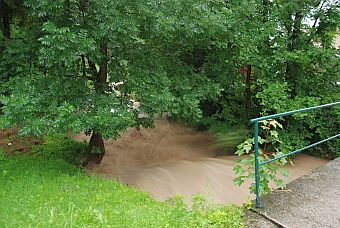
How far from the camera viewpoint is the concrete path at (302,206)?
11.9 ft

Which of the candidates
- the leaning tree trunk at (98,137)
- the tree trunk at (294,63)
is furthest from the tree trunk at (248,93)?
the leaning tree trunk at (98,137)

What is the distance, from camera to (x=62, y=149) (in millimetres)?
7941

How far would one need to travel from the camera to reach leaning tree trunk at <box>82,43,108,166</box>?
Result: 6.44 meters

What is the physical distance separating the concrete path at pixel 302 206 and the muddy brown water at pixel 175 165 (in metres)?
1.33

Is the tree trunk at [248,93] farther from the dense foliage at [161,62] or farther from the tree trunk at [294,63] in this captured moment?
the tree trunk at [294,63]

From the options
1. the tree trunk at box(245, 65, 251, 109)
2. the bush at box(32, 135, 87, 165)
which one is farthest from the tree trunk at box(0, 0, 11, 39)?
the tree trunk at box(245, 65, 251, 109)

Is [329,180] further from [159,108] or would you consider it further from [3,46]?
[3,46]

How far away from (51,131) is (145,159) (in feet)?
13.9

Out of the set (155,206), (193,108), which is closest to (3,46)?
(193,108)

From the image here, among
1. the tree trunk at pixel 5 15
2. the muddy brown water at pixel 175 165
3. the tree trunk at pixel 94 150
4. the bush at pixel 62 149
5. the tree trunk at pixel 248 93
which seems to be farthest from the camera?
the tree trunk at pixel 248 93

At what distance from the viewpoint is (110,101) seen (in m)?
5.86

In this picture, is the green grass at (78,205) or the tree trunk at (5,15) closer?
the green grass at (78,205)

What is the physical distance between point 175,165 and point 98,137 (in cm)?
200

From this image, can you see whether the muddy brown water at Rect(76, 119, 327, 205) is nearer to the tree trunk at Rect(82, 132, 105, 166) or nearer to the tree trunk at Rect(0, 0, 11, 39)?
the tree trunk at Rect(82, 132, 105, 166)
